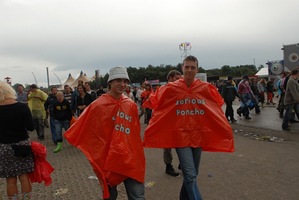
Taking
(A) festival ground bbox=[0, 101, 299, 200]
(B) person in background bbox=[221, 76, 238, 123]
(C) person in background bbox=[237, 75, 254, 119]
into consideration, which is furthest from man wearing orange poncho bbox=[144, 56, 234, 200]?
(C) person in background bbox=[237, 75, 254, 119]

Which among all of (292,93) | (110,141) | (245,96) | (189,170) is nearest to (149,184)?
(189,170)

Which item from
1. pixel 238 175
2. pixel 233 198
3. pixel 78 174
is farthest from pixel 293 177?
pixel 78 174

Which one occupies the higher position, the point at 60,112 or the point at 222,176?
the point at 60,112

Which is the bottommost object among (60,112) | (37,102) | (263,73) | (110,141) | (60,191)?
(60,191)

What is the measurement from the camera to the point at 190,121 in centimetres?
388

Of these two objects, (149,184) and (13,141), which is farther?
(149,184)

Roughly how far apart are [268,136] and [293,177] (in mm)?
3845

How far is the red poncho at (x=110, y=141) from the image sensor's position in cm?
309

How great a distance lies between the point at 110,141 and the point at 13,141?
55.7 inches

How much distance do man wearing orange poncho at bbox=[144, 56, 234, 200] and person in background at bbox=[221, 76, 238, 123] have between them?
25.9 feet

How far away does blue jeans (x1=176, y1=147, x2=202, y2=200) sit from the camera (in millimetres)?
3572

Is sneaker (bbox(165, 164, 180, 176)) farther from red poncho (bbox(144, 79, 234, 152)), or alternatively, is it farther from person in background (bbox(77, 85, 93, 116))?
person in background (bbox(77, 85, 93, 116))

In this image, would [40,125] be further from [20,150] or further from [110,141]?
[110,141]

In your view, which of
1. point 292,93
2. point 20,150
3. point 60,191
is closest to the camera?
point 20,150
